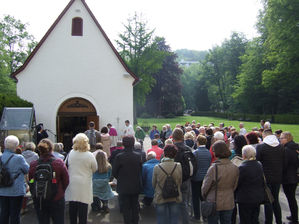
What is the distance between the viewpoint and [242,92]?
51625 mm

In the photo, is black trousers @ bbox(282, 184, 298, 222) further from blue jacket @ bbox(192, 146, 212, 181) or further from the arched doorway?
the arched doorway

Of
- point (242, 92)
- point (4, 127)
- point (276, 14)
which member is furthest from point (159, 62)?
point (4, 127)

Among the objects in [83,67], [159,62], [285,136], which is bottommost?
[285,136]

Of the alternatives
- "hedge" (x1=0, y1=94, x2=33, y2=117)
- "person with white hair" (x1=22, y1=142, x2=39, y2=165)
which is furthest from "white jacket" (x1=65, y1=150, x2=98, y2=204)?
"hedge" (x1=0, y1=94, x2=33, y2=117)

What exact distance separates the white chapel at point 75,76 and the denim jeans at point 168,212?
1134 cm

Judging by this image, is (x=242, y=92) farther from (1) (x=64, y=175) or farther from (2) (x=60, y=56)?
(1) (x=64, y=175)

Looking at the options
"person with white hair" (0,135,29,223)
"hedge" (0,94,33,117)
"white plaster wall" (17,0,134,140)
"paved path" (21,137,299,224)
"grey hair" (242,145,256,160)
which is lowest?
"paved path" (21,137,299,224)

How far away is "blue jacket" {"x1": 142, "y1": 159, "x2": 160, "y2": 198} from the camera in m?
6.88

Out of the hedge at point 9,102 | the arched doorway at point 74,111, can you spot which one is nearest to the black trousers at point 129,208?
the hedge at point 9,102

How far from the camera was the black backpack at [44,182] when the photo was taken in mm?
4840

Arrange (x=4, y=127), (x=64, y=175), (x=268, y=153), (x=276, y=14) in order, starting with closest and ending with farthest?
(x=64, y=175)
(x=268, y=153)
(x=4, y=127)
(x=276, y=14)

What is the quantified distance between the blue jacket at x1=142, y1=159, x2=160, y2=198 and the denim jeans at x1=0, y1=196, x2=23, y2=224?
2.62m

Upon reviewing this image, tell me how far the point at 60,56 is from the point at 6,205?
11.8 metres

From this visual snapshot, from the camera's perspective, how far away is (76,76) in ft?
53.2
